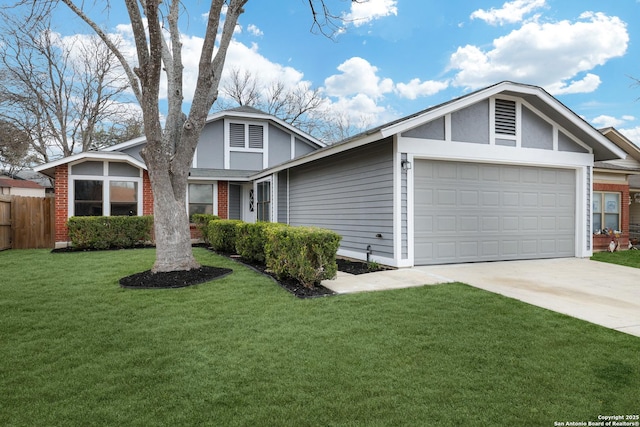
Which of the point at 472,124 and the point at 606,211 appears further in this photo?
the point at 606,211

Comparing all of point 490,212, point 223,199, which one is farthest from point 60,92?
point 490,212

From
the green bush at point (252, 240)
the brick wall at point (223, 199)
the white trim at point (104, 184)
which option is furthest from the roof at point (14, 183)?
the green bush at point (252, 240)

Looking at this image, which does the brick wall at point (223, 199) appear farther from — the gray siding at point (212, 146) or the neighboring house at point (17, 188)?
the neighboring house at point (17, 188)

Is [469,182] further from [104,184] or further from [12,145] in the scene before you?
[12,145]

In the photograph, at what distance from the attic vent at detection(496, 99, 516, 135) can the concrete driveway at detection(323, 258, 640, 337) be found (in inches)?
119

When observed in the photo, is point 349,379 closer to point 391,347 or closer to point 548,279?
point 391,347

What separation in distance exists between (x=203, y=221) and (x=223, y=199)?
166 centimetres

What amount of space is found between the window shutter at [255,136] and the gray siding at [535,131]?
10.9m

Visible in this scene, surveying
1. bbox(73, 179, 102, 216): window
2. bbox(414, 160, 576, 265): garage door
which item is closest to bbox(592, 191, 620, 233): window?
bbox(414, 160, 576, 265): garage door

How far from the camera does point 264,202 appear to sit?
14.6m

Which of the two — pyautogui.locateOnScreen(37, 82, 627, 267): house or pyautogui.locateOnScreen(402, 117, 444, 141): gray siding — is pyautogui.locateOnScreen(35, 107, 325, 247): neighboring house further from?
pyautogui.locateOnScreen(402, 117, 444, 141): gray siding

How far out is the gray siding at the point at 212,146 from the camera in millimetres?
15883

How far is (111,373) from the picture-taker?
319 cm

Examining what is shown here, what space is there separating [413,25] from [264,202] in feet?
27.5
